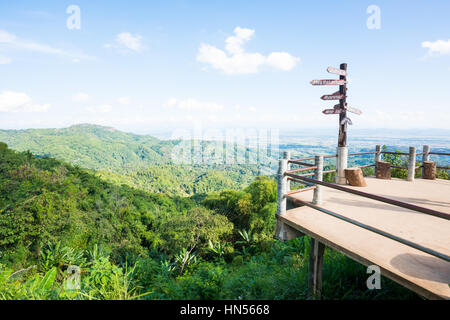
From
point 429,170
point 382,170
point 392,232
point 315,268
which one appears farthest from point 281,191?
point 429,170

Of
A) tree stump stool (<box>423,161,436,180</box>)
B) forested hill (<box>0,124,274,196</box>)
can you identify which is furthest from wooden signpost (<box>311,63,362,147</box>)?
forested hill (<box>0,124,274,196</box>)

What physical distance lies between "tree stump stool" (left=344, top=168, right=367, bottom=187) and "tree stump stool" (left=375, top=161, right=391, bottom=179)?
1465 millimetres

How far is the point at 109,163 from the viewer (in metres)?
162

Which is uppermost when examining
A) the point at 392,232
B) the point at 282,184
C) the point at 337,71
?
the point at 337,71

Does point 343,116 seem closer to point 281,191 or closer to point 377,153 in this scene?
point 377,153

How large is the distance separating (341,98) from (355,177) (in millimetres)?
1648

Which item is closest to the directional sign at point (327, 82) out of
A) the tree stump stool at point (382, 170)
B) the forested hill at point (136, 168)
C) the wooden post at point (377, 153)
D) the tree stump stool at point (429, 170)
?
the wooden post at point (377, 153)

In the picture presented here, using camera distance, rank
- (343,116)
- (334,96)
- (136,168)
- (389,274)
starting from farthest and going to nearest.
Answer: (136,168) → (343,116) → (334,96) → (389,274)

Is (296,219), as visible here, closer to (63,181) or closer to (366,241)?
(366,241)

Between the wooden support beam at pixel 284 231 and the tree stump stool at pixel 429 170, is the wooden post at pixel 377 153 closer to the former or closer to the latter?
the tree stump stool at pixel 429 170

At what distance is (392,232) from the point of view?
9.34ft

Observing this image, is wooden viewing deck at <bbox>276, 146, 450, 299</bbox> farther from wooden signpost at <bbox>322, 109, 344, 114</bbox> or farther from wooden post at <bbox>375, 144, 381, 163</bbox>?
wooden post at <bbox>375, 144, 381, 163</bbox>

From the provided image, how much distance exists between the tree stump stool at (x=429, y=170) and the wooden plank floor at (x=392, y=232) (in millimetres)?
1567
